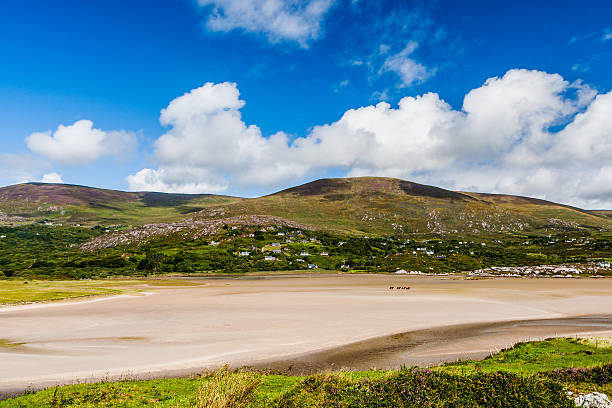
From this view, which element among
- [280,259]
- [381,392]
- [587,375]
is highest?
[381,392]

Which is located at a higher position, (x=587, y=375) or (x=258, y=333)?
(x=587, y=375)

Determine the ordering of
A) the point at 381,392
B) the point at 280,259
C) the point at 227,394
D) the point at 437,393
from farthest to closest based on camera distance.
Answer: the point at 280,259
the point at 381,392
the point at 227,394
the point at 437,393

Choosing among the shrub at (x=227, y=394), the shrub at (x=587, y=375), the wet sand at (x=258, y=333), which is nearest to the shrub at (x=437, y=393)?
the shrub at (x=227, y=394)

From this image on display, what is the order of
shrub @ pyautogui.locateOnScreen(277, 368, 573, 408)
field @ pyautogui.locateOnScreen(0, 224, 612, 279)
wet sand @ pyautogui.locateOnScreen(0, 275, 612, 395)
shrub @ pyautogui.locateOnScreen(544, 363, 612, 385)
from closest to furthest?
shrub @ pyautogui.locateOnScreen(277, 368, 573, 408) < shrub @ pyautogui.locateOnScreen(544, 363, 612, 385) < wet sand @ pyautogui.locateOnScreen(0, 275, 612, 395) < field @ pyautogui.locateOnScreen(0, 224, 612, 279)

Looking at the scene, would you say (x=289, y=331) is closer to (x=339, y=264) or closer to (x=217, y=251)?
(x=339, y=264)

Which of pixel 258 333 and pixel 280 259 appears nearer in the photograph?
pixel 258 333

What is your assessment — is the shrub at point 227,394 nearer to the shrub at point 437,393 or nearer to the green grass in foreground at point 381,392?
the green grass in foreground at point 381,392

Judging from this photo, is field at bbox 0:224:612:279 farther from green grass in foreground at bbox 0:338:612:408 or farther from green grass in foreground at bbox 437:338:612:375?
green grass in foreground at bbox 0:338:612:408

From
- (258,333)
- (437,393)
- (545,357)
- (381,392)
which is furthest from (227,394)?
(258,333)

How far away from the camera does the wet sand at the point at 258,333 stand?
22.1 m

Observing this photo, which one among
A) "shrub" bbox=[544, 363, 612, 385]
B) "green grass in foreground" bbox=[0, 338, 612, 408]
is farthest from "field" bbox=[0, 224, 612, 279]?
"green grass in foreground" bbox=[0, 338, 612, 408]

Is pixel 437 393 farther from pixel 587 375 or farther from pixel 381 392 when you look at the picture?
pixel 587 375

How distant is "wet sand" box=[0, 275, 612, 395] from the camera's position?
22.1 metres

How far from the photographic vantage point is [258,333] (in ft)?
103
